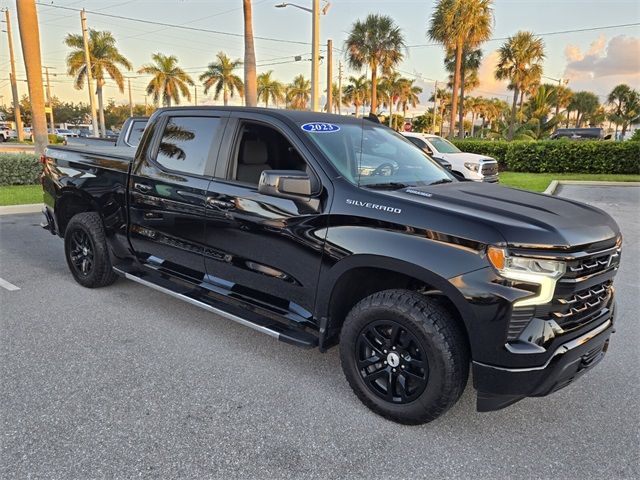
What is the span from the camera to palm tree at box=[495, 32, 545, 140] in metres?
35.0

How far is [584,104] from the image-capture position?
7375 cm

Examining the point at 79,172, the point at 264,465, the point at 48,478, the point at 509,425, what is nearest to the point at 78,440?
the point at 48,478

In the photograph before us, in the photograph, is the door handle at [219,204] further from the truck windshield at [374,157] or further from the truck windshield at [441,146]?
the truck windshield at [441,146]

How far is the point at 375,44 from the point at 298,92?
3770 centimetres

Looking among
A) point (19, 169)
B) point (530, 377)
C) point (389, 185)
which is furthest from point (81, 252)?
point (19, 169)

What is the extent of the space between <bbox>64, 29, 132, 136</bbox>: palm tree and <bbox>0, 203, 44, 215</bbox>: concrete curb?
31.1m

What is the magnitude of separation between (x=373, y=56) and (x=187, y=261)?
116 ft

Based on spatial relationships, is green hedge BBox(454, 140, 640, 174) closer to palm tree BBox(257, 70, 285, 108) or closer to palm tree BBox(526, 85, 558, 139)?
palm tree BBox(526, 85, 558, 139)

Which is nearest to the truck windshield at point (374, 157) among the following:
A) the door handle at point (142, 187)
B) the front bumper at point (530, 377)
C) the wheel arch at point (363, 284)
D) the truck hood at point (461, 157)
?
the wheel arch at point (363, 284)

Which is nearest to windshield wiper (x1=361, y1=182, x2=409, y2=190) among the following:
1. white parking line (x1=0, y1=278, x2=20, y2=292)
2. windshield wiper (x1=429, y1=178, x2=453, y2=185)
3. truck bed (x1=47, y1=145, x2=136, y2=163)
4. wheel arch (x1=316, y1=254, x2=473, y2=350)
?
windshield wiper (x1=429, y1=178, x2=453, y2=185)

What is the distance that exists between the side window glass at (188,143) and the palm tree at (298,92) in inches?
2771

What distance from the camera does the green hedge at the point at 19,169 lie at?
12.1 metres

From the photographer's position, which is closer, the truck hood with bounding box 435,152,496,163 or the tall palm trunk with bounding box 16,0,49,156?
the tall palm trunk with bounding box 16,0,49,156

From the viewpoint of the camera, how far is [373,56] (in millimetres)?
36094
